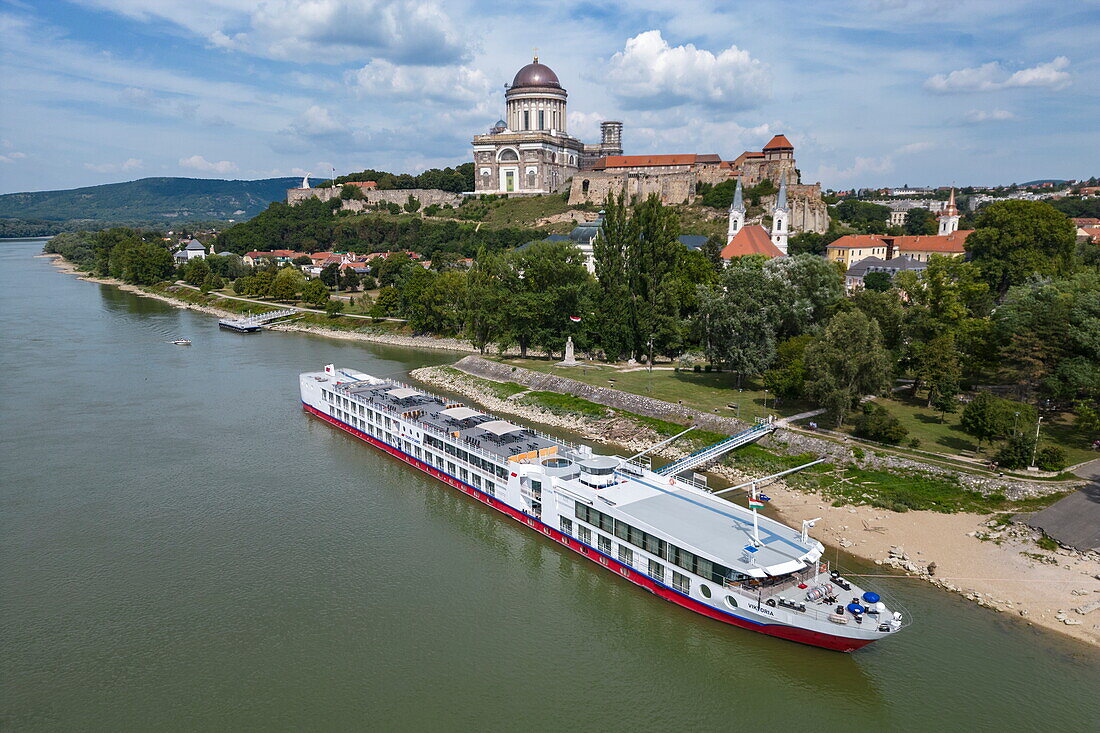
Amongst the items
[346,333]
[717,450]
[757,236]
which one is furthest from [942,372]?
[346,333]

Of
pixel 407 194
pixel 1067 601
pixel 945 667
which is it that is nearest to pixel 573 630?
pixel 945 667

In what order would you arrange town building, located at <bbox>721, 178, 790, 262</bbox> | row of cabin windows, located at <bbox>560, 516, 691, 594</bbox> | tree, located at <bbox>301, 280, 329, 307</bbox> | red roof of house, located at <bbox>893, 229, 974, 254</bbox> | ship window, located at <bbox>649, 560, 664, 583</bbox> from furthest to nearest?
tree, located at <bbox>301, 280, 329, 307</bbox> → red roof of house, located at <bbox>893, 229, 974, 254</bbox> → town building, located at <bbox>721, 178, 790, 262</bbox> → ship window, located at <bbox>649, 560, 664, 583</bbox> → row of cabin windows, located at <bbox>560, 516, 691, 594</bbox>

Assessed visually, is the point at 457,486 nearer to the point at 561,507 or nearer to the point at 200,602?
the point at 561,507

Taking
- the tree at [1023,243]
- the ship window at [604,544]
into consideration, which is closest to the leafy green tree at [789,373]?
the ship window at [604,544]

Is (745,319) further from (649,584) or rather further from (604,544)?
(649,584)

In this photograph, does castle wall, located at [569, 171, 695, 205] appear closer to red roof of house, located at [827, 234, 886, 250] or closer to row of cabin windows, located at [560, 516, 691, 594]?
red roof of house, located at [827, 234, 886, 250]

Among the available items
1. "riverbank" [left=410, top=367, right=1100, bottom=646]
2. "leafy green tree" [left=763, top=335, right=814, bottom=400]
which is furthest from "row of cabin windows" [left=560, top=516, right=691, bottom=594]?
"leafy green tree" [left=763, top=335, right=814, bottom=400]

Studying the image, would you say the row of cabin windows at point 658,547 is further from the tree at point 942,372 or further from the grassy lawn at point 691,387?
the tree at point 942,372
